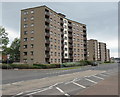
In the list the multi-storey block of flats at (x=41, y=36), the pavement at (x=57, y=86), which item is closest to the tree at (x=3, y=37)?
the multi-storey block of flats at (x=41, y=36)

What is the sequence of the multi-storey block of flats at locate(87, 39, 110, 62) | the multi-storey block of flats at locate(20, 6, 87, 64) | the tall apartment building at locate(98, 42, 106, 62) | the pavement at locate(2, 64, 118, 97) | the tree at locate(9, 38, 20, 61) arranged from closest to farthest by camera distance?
the pavement at locate(2, 64, 118, 97), the multi-storey block of flats at locate(20, 6, 87, 64), the tree at locate(9, 38, 20, 61), the multi-storey block of flats at locate(87, 39, 110, 62), the tall apartment building at locate(98, 42, 106, 62)

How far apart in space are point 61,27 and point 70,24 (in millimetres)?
8541

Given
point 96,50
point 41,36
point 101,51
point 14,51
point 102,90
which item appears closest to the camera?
point 102,90

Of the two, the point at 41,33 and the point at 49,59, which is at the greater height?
the point at 41,33

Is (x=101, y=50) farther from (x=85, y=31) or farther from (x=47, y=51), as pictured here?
(x=47, y=51)

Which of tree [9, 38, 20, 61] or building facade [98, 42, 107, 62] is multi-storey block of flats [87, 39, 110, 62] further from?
tree [9, 38, 20, 61]

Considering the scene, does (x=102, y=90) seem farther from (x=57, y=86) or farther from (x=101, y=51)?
(x=101, y=51)

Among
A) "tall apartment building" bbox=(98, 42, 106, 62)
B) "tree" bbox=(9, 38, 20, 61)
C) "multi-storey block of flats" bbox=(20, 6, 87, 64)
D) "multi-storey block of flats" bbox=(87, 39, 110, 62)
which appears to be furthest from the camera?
"tall apartment building" bbox=(98, 42, 106, 62)

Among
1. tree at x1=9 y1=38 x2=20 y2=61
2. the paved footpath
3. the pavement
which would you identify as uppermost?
tree at x1=9 y1=38 x2=20 y2=61

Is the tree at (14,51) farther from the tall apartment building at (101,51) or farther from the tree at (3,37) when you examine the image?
the tall apartment building at (101,51)

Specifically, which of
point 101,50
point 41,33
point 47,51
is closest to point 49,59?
point 47,51

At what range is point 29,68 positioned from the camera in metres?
32.1

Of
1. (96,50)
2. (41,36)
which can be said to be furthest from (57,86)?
(96,50)

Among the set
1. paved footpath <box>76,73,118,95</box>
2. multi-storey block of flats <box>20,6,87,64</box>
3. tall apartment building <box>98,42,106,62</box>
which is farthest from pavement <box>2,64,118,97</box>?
tall apartment building <box>98,42,106,62</box>
